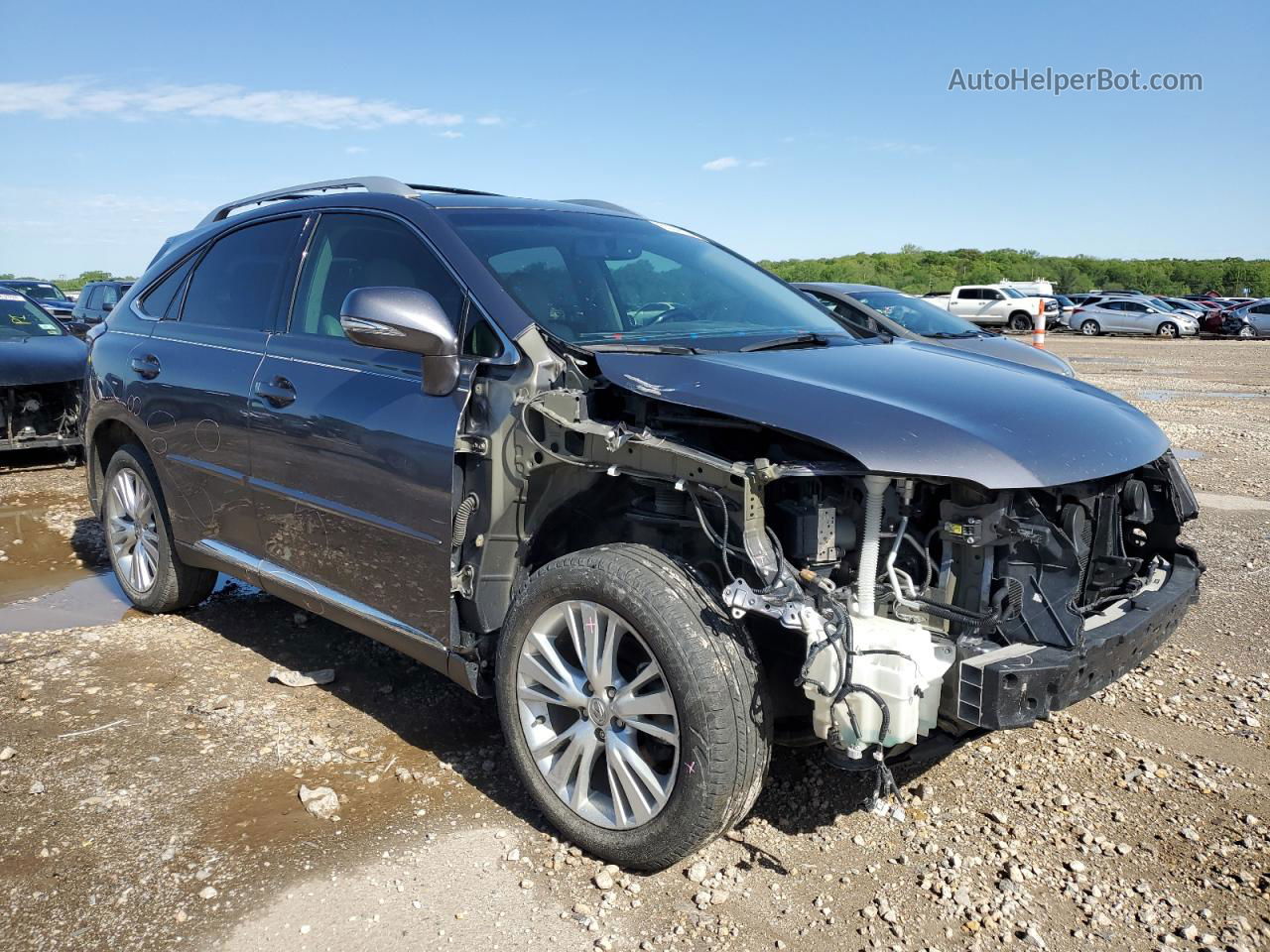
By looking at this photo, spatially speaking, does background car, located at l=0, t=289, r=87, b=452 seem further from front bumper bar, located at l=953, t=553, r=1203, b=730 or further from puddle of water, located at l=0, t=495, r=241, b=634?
front bumper bar, located at l=953, t=553, r=1203, b=730

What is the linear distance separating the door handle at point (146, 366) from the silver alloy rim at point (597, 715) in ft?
8.46

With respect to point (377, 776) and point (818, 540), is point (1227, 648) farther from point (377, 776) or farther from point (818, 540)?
point (377, 776)

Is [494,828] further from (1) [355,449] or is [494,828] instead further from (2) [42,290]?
(2) [42,290]

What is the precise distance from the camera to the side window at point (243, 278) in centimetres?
412

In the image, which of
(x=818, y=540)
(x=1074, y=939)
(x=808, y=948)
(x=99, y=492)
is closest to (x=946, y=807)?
(x=1074, y=939)

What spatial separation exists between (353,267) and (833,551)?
2.14 metres

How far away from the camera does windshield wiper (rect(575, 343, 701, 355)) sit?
3109 millimetres

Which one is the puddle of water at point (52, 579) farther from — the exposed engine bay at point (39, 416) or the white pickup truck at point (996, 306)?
the white pickup truck at point (996, 306)

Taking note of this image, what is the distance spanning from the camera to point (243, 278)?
4.34m

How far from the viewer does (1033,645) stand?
2.59 meters

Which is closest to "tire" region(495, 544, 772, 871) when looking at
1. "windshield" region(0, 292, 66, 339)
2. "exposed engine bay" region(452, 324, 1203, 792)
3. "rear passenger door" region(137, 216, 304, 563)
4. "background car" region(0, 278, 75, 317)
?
"exposed engine bay" region(452, 324, 1203, 792)

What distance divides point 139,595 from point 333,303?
222cm

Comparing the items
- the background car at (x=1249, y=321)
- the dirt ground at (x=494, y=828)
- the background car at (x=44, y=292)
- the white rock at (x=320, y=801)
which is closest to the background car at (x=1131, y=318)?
the background car at (x=1249, y=321)

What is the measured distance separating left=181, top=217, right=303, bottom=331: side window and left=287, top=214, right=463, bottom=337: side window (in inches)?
7.7
